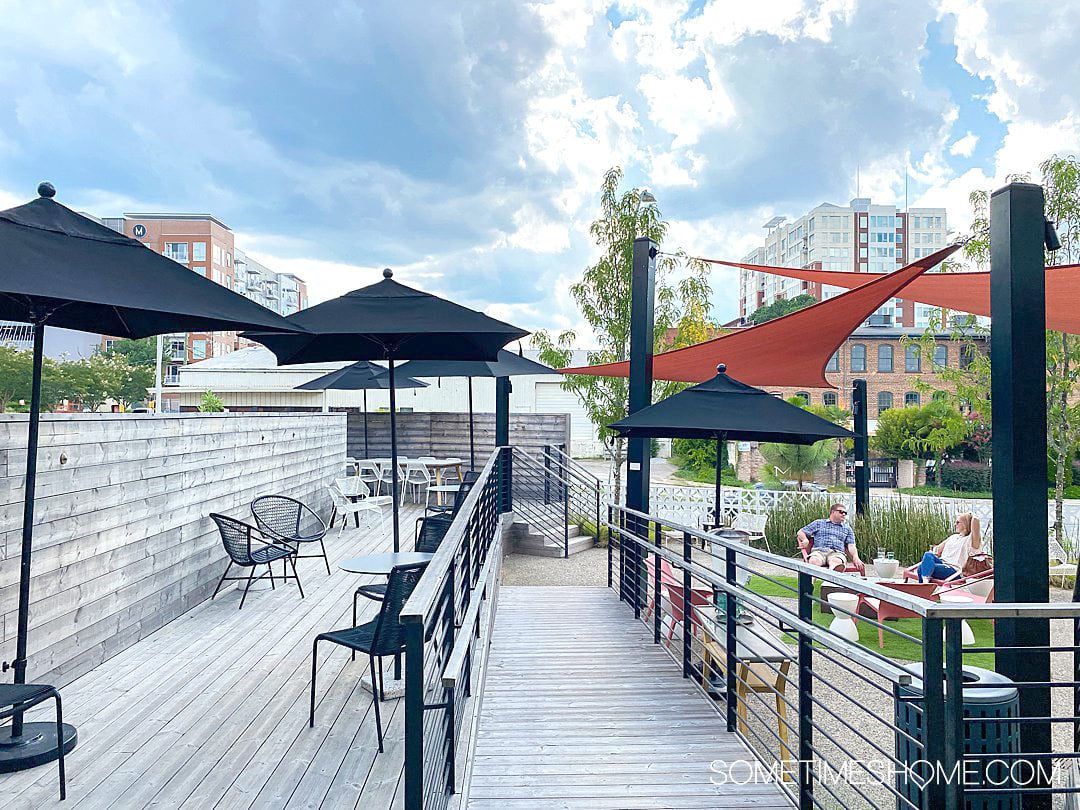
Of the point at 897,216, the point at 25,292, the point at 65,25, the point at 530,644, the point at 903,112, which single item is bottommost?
the point at 530,644

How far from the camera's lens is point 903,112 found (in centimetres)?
4909

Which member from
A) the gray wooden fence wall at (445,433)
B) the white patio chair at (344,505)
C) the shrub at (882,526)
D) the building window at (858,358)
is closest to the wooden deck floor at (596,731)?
the white patio chair at (344,505)

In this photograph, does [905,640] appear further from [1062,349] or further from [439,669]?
[1062,349]

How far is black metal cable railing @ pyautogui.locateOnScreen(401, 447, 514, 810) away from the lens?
6.10 feet

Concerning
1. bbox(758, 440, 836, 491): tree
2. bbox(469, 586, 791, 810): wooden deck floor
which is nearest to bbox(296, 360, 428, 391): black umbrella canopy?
bbox(469, 586, 791, 810): wooden deck floor

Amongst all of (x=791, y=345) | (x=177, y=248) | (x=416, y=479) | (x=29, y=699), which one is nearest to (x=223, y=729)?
(x=29, y=699)

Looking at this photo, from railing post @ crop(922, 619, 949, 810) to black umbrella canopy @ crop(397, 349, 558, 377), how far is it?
701 centimetres

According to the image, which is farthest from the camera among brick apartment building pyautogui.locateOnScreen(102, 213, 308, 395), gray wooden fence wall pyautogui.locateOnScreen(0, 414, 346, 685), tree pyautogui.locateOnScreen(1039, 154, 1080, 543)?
brick apartment building pyautogui.locateOnScreen(102, 213, 308, 395)

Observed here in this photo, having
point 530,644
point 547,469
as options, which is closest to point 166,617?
point 530,644

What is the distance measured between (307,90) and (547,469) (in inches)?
744

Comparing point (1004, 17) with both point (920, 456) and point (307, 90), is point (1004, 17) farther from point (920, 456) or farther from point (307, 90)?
point (920, 456)

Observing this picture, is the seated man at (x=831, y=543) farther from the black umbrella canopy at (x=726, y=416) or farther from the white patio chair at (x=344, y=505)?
the white patio chair at (x=344, y=505)

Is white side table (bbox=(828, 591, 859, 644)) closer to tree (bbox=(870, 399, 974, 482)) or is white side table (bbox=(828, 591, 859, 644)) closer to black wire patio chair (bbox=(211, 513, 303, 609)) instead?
black wire patio chair (bbox=(211, 513, 303, 609))

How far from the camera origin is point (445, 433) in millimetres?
14586
